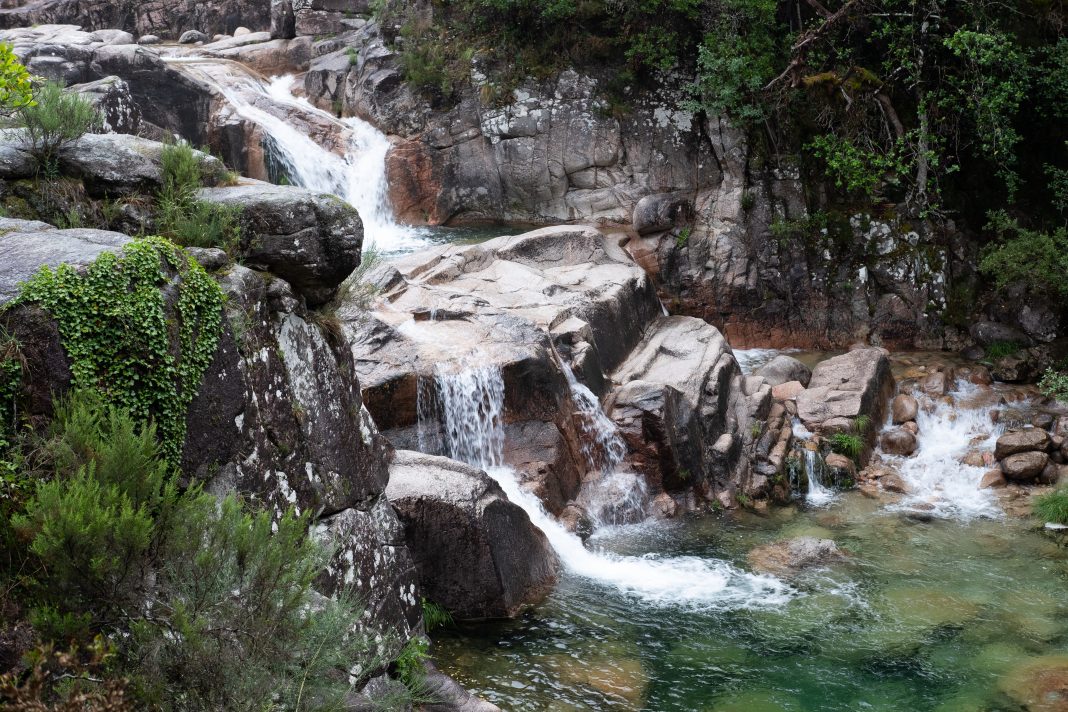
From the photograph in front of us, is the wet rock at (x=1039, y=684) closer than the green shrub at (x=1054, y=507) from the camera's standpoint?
Yes

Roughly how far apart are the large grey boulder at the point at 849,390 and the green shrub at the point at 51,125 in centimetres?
1057

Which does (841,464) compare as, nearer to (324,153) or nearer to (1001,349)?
(1001,349)

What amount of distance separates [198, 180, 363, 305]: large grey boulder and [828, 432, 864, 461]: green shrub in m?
8.44

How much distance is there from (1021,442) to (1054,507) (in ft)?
5.92

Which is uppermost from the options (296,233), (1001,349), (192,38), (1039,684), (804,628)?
(192,38)

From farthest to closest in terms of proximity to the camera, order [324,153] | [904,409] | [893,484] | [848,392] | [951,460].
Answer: [324,153] < [904,409] < [848,392] < [951,460] < [893,484]

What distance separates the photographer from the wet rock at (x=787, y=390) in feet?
46.4

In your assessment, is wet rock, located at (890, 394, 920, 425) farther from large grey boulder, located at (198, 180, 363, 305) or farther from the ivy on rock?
the ivy on rock

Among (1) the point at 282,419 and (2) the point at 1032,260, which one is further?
(2) the point at 1032,260

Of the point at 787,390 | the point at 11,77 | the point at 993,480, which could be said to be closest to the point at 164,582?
the point at 11,77

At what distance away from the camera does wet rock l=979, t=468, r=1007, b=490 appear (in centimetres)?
1255

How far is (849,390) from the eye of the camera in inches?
548

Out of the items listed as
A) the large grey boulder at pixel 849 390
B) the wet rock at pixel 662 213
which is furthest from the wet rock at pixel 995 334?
the wet rock at pixel 662 213

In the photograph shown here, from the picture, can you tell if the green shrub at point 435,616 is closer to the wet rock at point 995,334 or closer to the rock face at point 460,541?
the rock face at point 460,541
